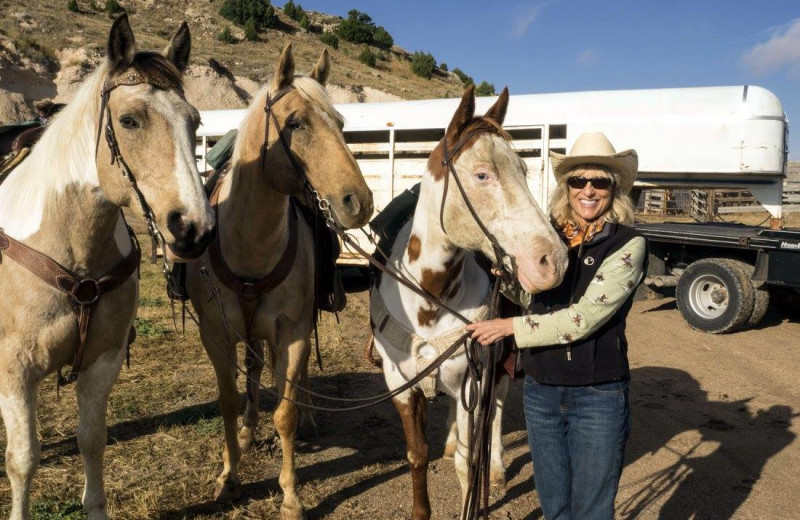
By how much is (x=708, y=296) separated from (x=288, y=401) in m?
6.65

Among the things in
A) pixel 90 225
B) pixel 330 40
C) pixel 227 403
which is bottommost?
pixel 227 403

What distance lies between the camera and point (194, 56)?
3125cm

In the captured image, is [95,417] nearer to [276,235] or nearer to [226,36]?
[276,235]


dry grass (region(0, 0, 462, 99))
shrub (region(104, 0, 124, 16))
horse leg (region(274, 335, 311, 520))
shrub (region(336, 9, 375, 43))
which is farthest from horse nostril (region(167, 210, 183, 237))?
shrub (region(336, 9, 375, 43))

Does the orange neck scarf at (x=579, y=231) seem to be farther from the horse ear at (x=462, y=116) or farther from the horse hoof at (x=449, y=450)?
the horse hoof at (x=449, y=450)

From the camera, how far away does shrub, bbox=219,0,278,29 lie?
44.1m

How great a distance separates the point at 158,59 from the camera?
2.27 meters

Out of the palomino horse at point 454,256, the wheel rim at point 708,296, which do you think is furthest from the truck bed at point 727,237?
the palomino horse at point 454,256

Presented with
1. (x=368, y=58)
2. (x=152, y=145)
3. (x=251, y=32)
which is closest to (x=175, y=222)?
(x=152, y=145)

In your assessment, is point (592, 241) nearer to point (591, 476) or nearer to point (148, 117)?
point (591, 476)

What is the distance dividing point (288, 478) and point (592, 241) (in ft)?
7.26

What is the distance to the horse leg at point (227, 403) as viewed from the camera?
11.2 feet

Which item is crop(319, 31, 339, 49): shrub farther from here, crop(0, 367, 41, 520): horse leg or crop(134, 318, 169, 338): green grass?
crop(0, 367, 41, 520): horse leg

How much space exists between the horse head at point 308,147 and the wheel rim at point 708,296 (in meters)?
6.53
